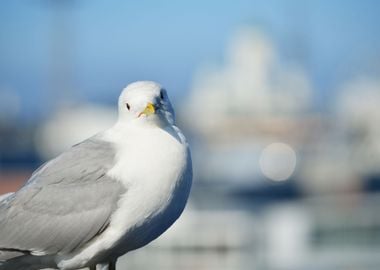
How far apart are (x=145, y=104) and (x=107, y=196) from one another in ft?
1.22

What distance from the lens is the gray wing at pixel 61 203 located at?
15.1 feet

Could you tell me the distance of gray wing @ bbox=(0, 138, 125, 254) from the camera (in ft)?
15.1

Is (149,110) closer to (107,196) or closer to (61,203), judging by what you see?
(107,196)

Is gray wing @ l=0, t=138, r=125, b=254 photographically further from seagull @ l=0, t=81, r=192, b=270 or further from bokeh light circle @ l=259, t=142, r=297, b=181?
bokeh light circle @ l=259, t=142, r=297, b=181

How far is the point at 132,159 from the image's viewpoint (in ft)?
14.9

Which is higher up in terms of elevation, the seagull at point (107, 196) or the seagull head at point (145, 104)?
the seagull head at point (145, 104)

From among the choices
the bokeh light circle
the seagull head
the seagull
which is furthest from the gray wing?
the bokeh light circle

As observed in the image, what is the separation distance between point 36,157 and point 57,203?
6780cm

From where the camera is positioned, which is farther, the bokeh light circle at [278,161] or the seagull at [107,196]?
the bokeh light circle at [278,161]

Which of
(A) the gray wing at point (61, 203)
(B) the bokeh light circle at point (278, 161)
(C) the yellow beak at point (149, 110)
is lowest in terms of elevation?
(A) the gray wing at point (61, 203)

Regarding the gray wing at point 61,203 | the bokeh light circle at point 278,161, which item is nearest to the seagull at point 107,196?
the gray wing at point 61,203

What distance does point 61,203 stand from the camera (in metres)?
4.67

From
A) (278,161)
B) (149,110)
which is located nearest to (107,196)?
(149,110)

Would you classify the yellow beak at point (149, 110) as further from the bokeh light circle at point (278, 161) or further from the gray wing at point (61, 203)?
the bokeh light circle at point (278, 161)
